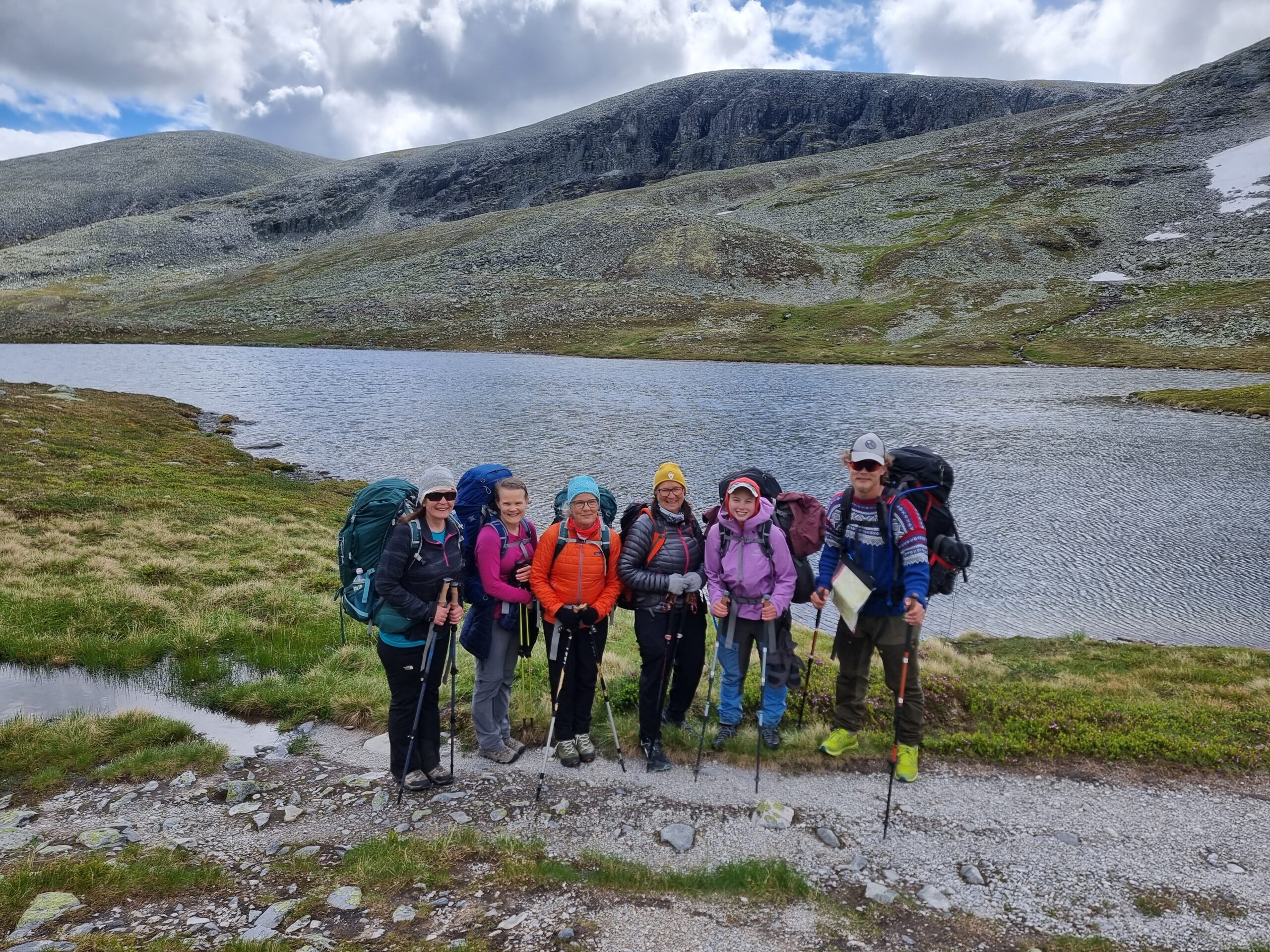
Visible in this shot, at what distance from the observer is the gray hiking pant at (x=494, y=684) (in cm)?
877

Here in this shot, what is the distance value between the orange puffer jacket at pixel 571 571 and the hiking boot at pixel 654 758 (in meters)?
2.07

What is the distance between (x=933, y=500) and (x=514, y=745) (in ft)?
22.0

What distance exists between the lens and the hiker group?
788cm

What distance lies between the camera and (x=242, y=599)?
647 inches

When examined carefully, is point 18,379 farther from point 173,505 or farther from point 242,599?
point 242,599

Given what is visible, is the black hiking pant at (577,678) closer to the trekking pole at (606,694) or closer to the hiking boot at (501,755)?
the trekking pole at (606,694)

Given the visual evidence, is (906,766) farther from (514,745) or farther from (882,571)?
(514,745)

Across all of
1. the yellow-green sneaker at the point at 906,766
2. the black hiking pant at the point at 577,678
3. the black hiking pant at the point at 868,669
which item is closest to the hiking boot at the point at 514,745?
the black hiking pant at the point at 577,678

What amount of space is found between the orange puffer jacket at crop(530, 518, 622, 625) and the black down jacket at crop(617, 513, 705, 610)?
353 millimetres

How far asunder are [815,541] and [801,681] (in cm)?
301

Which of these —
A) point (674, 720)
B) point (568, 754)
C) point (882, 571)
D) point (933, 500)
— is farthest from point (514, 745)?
point (933, 500)

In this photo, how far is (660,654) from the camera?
882 cm

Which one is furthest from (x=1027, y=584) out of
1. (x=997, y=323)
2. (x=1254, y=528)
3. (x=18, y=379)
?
(x=997, y=323)

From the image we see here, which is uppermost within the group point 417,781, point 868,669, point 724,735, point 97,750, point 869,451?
point 869,451
